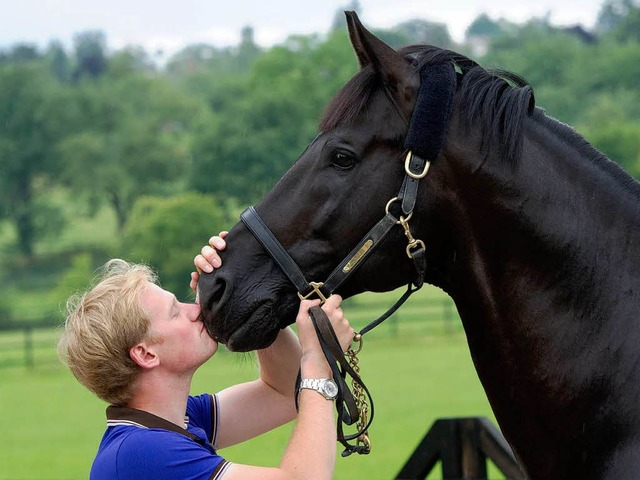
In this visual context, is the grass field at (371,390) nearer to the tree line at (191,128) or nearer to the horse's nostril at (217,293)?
the horse's nostril at (217,293)

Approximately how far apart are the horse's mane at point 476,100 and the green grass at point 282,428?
5.33 metres

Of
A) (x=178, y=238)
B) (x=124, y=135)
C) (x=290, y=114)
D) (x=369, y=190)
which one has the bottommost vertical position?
(x=369, y=190)

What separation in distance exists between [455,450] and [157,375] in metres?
2.58

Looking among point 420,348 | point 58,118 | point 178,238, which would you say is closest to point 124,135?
point 58,118

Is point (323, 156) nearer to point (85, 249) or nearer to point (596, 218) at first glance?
point (596, 218)

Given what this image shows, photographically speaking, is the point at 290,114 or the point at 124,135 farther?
the point at 124,135

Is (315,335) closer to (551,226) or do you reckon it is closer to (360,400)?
(360,400)

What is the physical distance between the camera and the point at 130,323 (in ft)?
8.99

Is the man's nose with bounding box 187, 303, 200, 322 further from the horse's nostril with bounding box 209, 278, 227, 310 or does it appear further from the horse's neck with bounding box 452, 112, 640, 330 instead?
the horse's neck with bounding box 452, 112, 640, 330

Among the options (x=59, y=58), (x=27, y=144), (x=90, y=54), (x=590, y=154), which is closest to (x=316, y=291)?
(x=590, y=154)

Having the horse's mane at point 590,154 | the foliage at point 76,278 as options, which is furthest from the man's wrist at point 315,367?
the horse's mane at point 590,154

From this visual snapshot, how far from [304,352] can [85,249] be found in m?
52.5

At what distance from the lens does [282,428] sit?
53.6 feet

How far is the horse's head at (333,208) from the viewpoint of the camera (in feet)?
9.11
